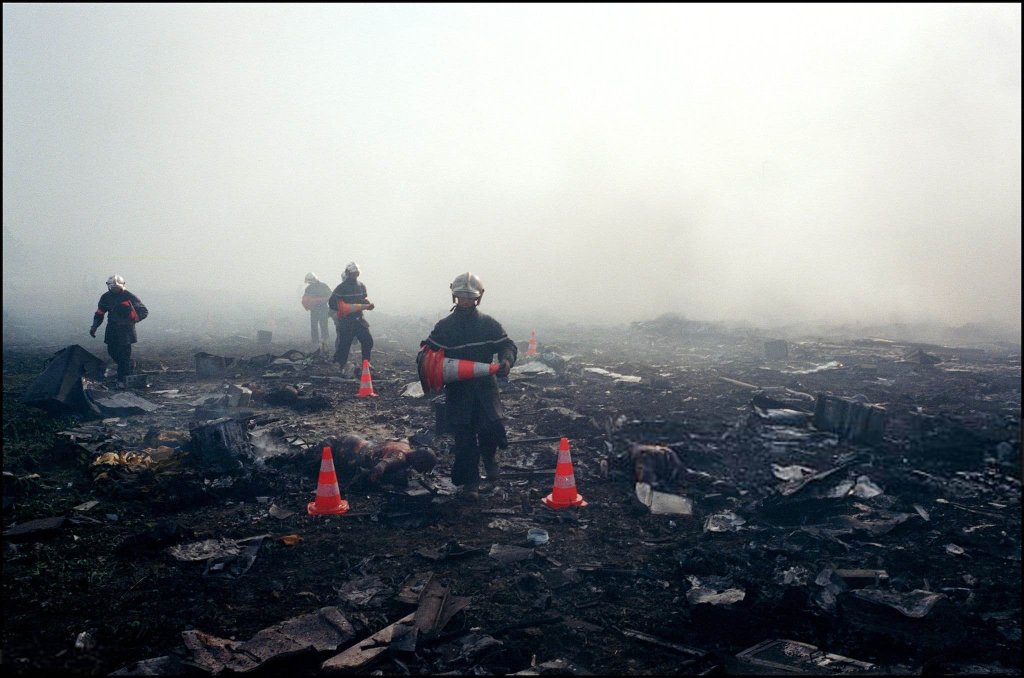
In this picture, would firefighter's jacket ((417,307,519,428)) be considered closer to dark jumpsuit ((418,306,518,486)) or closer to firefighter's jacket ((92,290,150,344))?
dark jumpsuit ((418,306,518,486))

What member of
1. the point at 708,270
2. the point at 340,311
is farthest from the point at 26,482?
the point at 708,270

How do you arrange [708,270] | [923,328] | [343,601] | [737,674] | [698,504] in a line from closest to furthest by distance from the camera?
[737,674] < [343,601] < [698,504] < [923,328] < [708,270]

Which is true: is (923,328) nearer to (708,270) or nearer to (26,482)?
(708,270)

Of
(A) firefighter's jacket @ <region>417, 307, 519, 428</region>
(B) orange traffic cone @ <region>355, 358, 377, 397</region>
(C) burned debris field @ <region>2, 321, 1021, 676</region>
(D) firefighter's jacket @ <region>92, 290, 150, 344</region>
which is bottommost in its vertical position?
(C) burned debris field @ <region>2, 321, 1021, 676</region>

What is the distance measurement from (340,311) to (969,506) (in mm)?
10374

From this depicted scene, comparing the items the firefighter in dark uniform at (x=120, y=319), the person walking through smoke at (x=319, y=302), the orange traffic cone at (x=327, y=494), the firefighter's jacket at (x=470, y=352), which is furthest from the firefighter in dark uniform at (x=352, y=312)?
the orange traffic cone at (x=327, y=494)

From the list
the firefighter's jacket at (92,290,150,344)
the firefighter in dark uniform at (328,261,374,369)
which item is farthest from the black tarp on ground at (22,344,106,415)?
the firefighter in dark uniform at (328,261,374,369)

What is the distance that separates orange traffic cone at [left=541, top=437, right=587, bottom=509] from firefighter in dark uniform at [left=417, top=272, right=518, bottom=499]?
82cm

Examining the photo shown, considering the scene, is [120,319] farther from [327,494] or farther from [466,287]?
[466,287]

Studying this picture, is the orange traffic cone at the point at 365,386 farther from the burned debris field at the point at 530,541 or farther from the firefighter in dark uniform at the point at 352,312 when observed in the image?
the burned debris field at the point at 530,541

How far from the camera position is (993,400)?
9.34 m

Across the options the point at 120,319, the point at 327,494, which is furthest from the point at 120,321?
the point at 327,494

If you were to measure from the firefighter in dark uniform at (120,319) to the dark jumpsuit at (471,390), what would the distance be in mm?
7491

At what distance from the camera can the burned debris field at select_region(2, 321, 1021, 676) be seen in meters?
3.59
